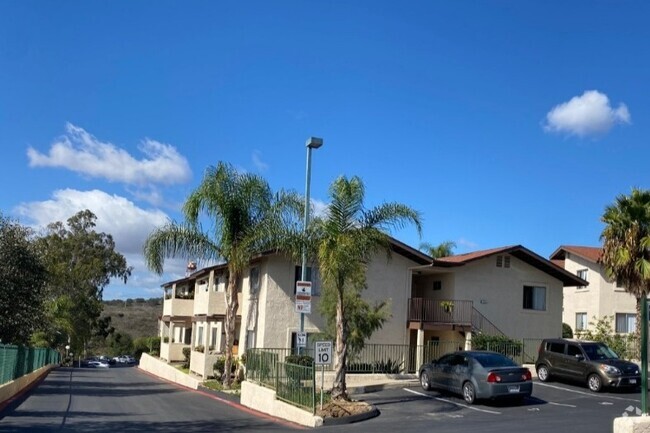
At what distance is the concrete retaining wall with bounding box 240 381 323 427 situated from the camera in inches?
648

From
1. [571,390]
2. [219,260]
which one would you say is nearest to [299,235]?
[219,260]

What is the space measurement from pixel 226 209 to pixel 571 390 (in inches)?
562

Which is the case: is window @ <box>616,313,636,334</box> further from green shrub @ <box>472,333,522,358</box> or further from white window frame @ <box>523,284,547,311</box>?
green shrub @ <box>472,333,522,358</box>

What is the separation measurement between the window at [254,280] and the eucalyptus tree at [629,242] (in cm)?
1605

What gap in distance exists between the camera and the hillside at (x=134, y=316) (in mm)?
119300

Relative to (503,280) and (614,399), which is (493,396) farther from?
(503,280)

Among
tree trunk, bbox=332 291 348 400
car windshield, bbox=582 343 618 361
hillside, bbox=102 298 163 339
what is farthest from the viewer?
hillside, bbox=102 298 163 339

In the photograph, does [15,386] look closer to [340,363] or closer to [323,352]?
[340,363]

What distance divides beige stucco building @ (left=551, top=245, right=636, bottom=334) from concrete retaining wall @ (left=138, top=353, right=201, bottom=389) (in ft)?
78.2

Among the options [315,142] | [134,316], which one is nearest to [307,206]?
[315,142]

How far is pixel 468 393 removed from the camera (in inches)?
805

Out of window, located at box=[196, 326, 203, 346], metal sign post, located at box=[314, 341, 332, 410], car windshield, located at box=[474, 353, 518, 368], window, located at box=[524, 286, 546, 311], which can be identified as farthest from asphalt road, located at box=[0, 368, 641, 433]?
window, located at box=[196, 326, 203, 346]

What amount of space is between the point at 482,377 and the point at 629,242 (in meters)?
14.2

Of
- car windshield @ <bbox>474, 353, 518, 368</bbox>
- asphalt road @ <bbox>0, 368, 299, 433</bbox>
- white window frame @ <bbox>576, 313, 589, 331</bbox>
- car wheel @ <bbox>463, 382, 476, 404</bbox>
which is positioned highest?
white window frame @ <bbox>576, 313, 589, 331</bbox>
